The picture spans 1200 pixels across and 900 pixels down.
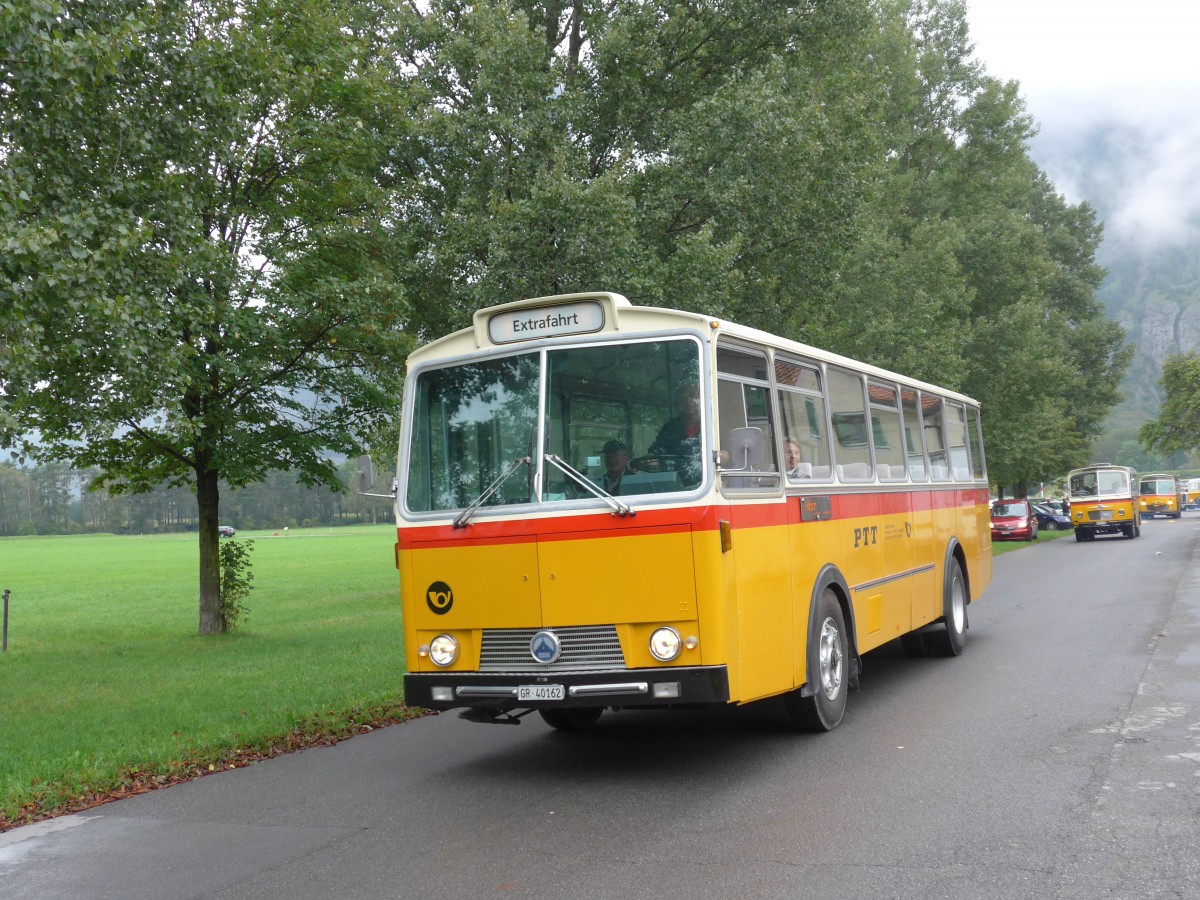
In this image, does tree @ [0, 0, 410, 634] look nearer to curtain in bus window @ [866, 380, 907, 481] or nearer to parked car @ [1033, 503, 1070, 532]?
curtain in bus window @ [866, 380, 907, 481]

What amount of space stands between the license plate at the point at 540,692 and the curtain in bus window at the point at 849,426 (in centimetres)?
341

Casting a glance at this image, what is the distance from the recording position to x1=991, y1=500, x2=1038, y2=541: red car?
42.8 metres

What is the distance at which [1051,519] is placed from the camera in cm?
5966

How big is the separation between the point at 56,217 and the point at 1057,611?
45.7 ft

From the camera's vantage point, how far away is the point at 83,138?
11.7 m

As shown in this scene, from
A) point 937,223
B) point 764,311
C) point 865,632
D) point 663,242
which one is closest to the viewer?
point 865,632

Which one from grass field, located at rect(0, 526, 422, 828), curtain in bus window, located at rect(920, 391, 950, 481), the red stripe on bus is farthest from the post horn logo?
curtain in bus window, located at rect(920, 391, 950, 481)

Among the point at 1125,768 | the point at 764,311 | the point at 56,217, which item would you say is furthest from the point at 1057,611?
the point at 56,217

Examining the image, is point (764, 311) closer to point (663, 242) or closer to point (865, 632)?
point (663, 242)

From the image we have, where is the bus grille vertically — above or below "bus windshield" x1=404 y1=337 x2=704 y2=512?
below

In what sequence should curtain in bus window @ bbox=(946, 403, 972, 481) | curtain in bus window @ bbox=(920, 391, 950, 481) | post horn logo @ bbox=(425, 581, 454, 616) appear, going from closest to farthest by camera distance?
post horn logo @ bbox=(425, 581, 454, 616), curtain in bus window @ bbox=(920, 391, 950, 481), curtain in bus window @ bbox=(946, 403, 972, 481)

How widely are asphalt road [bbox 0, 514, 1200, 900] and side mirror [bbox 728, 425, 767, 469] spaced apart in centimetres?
201

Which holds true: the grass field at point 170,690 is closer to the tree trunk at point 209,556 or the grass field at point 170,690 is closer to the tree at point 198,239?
the tree trunk at point 209,556

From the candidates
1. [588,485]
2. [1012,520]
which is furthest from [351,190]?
[1012,520]
